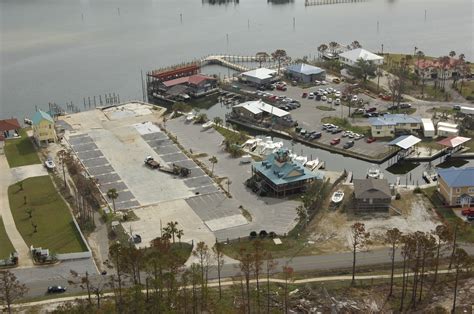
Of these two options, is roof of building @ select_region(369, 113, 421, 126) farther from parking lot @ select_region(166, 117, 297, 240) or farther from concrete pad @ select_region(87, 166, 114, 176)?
concrete pad @ select_region(87, 166, 114, 176)

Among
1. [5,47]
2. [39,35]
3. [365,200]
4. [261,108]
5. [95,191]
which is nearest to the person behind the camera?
[365,200]

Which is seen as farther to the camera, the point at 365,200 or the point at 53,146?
the point at 53,146

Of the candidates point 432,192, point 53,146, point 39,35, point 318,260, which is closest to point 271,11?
point 39,35

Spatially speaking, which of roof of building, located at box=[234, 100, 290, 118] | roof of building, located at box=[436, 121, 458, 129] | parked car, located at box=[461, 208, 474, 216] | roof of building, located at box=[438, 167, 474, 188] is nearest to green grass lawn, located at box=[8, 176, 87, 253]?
roof of building, located at box=[234, 100, 290, 118]

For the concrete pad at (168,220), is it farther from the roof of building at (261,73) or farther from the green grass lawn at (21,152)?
the roof of building at (261,73)

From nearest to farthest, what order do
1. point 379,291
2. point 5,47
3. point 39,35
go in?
point 379,291 < point 5,47 < point 39,35

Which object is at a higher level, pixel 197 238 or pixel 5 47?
pixel 5 47

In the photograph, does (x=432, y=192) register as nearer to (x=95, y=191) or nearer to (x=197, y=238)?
(x=197, y=238)
